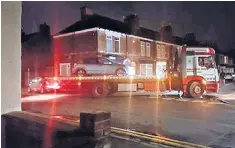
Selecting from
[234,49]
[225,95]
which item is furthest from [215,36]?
[225,95]

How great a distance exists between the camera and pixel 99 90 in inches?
105

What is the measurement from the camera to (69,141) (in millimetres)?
2230

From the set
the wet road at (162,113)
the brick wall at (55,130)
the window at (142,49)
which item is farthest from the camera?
the window at (142,49)

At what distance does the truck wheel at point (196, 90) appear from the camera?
2.53 meters

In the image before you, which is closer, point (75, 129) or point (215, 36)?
point (75, 129)

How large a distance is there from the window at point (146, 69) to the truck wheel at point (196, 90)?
391mm

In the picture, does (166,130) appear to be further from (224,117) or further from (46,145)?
(46,145)

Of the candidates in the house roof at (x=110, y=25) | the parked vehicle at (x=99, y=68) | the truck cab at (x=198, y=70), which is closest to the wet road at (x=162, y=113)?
the truck cab at (x=198, y=70)

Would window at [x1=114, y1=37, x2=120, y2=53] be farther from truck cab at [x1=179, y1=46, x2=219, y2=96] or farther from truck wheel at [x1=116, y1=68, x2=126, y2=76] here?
truck cab at [x1=179, y1=46, x2=219, y2=96]

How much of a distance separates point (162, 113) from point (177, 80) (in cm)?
36

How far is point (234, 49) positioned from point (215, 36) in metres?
0.20

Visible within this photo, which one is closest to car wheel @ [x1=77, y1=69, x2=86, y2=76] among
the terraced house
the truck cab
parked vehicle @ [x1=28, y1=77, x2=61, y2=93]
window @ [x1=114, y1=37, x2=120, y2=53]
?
the terraced house

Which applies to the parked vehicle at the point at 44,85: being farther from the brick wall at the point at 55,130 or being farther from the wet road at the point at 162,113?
the brick wall at the point at 55,130

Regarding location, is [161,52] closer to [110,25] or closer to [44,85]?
[110,25]
